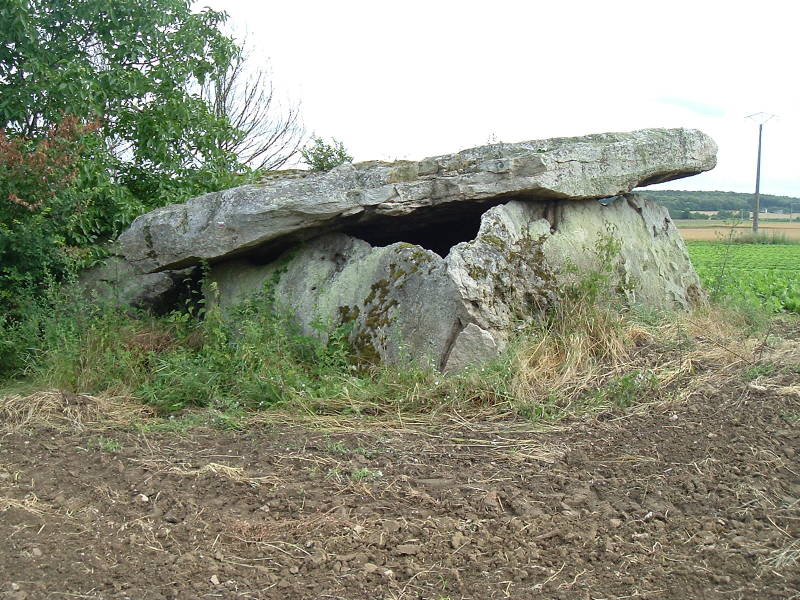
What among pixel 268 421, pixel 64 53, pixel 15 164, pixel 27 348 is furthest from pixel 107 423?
pixel 64 53

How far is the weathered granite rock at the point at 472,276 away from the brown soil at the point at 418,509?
1312mm

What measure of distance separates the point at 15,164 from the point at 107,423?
373 centimetres

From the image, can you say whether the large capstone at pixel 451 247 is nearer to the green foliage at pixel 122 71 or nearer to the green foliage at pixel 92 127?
the green foliage at pixel 92 127

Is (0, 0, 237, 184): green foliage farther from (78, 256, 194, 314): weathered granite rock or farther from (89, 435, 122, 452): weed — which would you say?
(89, 435, 122, 452): weed

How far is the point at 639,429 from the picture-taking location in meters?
5.42

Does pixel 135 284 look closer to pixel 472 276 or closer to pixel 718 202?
pixel 472 276

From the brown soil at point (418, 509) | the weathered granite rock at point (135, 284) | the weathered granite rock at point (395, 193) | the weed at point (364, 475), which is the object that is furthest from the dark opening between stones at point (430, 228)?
the weed at point (364, 475)

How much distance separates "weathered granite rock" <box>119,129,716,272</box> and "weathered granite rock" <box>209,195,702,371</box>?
0.31 m

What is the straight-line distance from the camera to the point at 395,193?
25.4 feet

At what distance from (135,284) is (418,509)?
5.72m

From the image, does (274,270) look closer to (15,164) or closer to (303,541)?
(15,164)

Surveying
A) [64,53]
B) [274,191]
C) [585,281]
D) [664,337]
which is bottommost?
[664,337]

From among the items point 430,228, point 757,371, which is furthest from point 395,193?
point 757,371

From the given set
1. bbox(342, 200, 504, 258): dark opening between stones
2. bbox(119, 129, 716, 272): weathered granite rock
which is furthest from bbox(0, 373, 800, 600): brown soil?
bbox(342, 200, 504, 258): dark opening between stones
